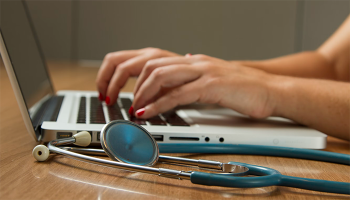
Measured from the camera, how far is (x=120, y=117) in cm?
63

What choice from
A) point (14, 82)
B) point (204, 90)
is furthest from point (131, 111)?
point (14, 82)

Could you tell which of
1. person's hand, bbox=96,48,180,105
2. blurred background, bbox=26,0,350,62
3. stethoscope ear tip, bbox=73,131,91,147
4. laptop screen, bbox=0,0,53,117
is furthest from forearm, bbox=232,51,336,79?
blurred background, bbox=26,0,350,62

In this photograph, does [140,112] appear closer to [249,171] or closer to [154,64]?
[154,64]

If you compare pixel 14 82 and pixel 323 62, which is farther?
pixel 323 62

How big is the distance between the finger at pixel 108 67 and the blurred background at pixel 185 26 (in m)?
2.44

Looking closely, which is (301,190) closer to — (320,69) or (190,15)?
(320,69)

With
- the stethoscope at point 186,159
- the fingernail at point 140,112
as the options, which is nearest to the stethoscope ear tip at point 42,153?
the stethoscope at point 186,159

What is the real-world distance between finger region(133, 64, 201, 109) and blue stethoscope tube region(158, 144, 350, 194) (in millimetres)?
202

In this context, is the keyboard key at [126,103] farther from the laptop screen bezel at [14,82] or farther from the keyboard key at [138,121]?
the laptop screen bezel at [14,82]

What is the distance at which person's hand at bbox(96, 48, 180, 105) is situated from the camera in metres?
0.79

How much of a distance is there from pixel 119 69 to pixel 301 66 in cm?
58

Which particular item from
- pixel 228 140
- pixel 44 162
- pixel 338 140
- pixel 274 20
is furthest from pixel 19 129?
pixel 274 20

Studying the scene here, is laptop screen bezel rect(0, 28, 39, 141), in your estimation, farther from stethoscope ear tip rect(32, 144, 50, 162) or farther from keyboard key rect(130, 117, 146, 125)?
keyboard key rect(130, 117, 146, 125)

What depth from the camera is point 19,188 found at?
29 cm
